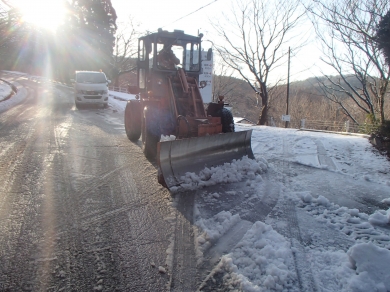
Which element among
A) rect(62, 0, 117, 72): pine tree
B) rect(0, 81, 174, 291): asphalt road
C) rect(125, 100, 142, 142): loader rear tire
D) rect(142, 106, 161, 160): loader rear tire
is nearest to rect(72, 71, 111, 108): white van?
rect(125, 100, 142, 142): loader rear tire

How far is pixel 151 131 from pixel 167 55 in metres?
1.96

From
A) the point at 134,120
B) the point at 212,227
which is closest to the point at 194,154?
the point at 212,227

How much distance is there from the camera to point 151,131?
6.75 metres

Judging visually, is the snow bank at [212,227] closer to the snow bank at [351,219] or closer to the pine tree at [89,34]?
the snow bank at [351,219]

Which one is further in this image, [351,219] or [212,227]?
[351,219]

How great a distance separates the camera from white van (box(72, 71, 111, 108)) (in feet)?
54.0

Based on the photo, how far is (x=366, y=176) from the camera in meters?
6.20

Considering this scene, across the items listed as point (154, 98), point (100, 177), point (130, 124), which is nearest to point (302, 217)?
point (100, 177)

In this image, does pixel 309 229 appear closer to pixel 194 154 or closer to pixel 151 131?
pixel 194 154

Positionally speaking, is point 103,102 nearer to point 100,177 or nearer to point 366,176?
point 100,177

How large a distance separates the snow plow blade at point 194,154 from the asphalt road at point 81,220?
13.4 inches

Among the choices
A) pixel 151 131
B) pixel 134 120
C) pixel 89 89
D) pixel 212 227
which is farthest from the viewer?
pixel 89 89

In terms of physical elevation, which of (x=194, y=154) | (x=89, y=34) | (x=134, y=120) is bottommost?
(x=194, y=154)

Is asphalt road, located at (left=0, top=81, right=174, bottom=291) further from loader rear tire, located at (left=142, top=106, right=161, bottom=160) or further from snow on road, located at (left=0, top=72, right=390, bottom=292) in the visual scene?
snow on road, located at (left=0, top=72, right=390, bottom=292)
